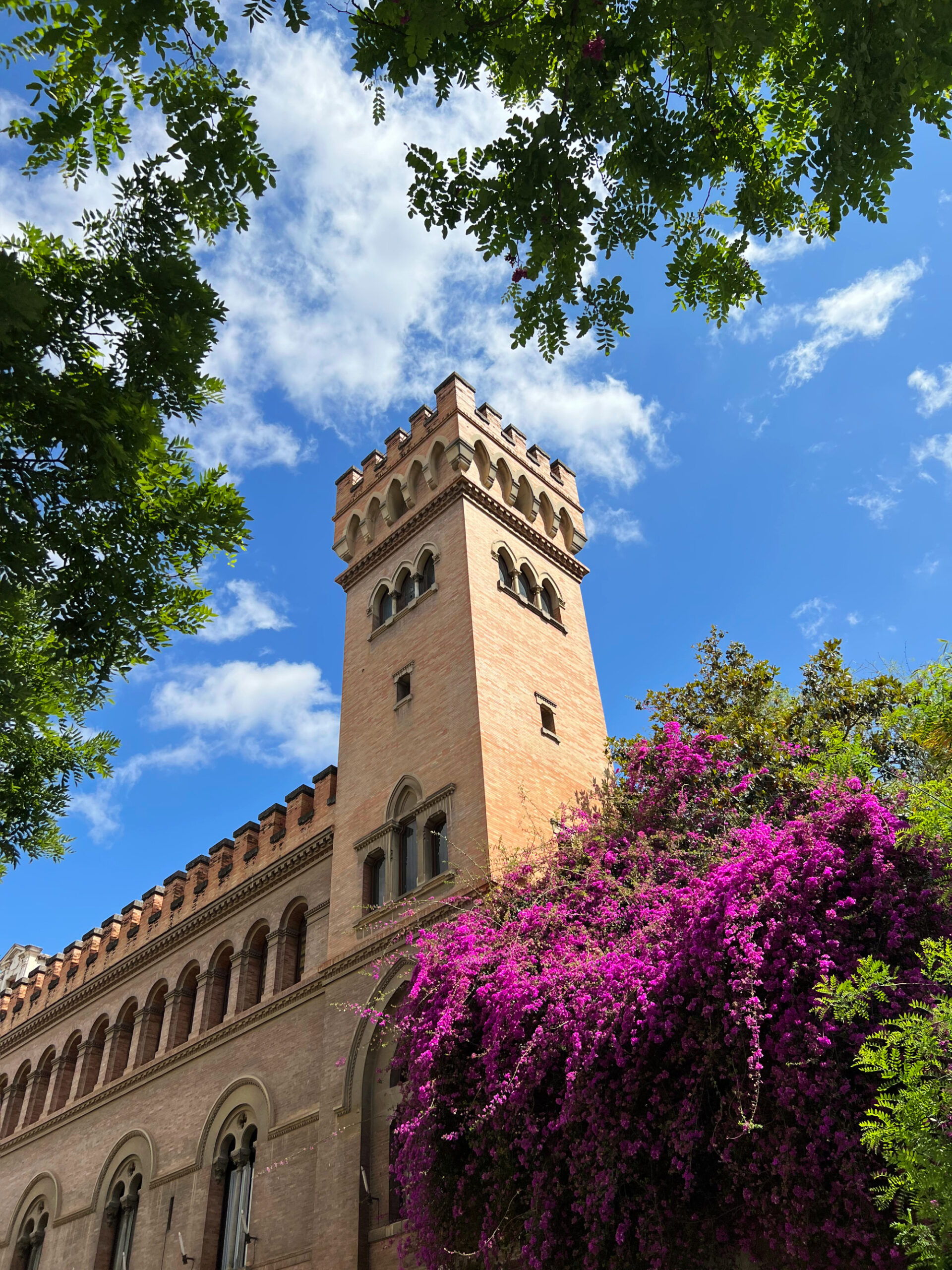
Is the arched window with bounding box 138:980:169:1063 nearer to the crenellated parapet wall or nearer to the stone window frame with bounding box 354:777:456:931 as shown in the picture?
the crenellated parapet wall

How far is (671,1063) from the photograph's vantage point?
8609mm

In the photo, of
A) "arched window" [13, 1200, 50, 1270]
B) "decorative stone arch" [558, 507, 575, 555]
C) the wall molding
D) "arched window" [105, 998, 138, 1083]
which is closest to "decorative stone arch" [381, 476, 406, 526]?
"decorative stone arch" [558, 507, 575, 555]

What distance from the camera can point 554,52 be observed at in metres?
6.08

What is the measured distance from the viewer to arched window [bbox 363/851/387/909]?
15.2 meters

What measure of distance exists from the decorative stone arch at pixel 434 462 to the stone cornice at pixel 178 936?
23.0 feet

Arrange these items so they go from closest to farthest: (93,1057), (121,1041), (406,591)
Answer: (406,591), (121,1041), (93,1057)

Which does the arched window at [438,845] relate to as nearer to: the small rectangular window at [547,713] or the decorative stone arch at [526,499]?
the small rectangular window at [547,713]

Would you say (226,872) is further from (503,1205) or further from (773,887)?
(773,887)

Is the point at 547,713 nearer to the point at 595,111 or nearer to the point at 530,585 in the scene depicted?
the point at 530,585

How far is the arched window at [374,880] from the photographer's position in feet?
49.7

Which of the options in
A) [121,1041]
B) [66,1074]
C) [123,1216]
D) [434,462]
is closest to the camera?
[123,1216]

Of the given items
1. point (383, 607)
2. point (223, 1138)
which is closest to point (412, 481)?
point (383, 607)

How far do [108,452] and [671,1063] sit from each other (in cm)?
699

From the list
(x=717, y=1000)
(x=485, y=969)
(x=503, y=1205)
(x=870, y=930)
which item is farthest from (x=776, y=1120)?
(x=485, y=969)
